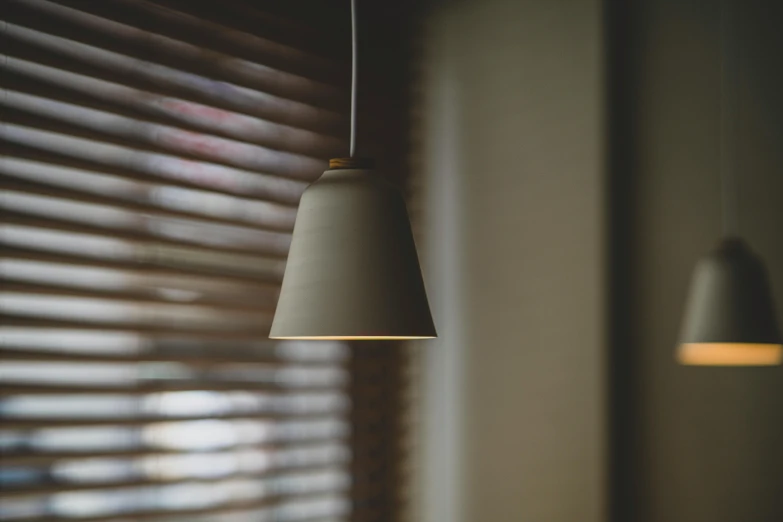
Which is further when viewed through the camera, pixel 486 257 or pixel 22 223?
pixel 486 257

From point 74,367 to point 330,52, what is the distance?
1.07m

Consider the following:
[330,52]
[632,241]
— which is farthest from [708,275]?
[330,52]

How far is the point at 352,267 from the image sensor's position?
1079mm

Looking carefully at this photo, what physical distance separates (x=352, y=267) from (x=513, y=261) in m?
1.36

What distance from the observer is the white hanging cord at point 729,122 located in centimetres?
233

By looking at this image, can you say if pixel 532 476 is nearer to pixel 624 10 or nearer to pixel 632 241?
pixel 632 241

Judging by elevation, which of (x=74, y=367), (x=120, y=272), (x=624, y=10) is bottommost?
(x=74, y=367)

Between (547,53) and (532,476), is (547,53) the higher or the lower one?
the higher one

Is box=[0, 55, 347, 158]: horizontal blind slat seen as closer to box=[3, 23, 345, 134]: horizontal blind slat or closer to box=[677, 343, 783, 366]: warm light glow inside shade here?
box=[3, 23, 345, 134]: horizontal blind slat

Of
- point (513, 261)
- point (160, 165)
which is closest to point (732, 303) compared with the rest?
point (513, 261)

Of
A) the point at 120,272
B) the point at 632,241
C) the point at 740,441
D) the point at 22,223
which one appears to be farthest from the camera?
the point at 632,241

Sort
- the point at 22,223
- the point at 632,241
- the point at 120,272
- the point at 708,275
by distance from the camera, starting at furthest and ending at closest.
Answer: the point at 632,241 < the point at 708,275 < the point at 120,272 < the point at 22,223

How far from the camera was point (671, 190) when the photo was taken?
94.1 inches

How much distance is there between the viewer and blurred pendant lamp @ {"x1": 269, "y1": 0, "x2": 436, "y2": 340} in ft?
3.48
